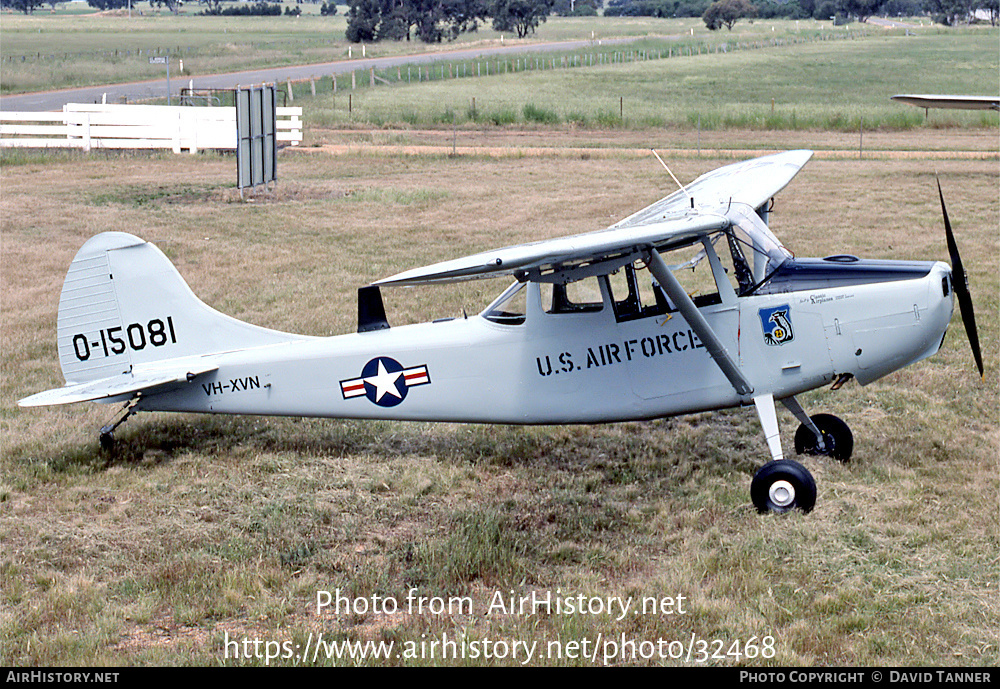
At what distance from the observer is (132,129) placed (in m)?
33.7

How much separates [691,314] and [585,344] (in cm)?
113

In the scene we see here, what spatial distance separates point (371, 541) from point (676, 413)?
2.82m

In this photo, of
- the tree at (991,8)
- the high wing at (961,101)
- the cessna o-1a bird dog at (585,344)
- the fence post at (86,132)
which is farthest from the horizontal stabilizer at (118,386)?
the tree at (991,8)

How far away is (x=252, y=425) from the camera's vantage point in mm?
10055

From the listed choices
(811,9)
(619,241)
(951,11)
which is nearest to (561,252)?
(619,241)

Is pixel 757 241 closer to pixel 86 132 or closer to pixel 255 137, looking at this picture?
pixel 255 137

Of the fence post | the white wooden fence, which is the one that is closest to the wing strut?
the white wooden fence

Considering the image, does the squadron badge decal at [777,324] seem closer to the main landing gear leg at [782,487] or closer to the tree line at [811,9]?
the main landing gear leg at [782,487]

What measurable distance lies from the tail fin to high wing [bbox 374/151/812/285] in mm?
Result: 2552

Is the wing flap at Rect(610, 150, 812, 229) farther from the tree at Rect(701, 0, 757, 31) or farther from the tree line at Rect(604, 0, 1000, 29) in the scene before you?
the tree line at Rect(604, 0, 1000, 29)

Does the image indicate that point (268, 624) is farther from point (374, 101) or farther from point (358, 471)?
point (374, 101)

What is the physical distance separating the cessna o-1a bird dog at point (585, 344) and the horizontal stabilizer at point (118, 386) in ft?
0.09

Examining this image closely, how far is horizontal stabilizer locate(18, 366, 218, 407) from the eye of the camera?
8.23 meters

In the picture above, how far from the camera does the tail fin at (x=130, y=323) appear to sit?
902 centimetres
